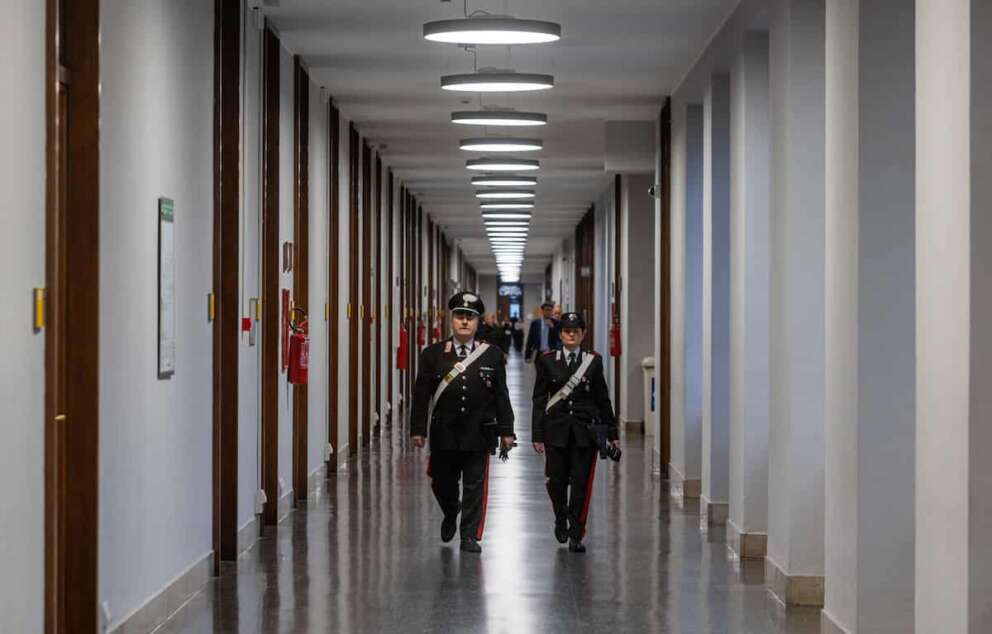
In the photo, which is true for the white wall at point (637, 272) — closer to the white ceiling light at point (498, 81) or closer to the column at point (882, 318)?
the white ceiling light at point (498, 81)

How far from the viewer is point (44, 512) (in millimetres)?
5652

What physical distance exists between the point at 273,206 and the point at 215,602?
12.1 feet

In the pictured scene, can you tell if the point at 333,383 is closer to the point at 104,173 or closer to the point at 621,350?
the point at 621,350

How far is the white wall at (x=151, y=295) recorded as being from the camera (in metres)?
6.76

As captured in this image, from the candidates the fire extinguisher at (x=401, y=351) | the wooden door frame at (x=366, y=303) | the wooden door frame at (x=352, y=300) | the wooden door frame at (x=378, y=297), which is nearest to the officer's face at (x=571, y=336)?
the wooden door frame at (x=352, y=300)

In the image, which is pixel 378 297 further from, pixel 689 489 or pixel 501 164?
pixel 689 489

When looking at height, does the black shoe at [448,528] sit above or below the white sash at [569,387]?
below

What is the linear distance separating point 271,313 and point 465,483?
1967 millimetres

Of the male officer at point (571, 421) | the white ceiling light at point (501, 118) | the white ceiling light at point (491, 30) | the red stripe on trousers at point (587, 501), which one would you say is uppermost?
the white ceiling light at point (501, 118)

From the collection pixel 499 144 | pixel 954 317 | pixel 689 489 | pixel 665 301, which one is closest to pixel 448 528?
pixel 689 489

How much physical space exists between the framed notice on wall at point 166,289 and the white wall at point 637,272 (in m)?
12.6

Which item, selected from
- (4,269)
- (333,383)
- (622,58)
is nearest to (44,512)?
(4,269)

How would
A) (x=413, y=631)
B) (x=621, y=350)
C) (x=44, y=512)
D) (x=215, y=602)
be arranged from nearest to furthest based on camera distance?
1. (x=44, y=512)
2. (x=413, y=631)
3. (x=215, y=602)
4. (x=621, y=350)

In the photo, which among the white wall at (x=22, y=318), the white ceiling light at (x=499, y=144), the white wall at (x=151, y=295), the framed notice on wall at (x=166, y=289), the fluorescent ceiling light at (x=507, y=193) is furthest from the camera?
the fluorescent ceiling light at (x=507, y=193)
